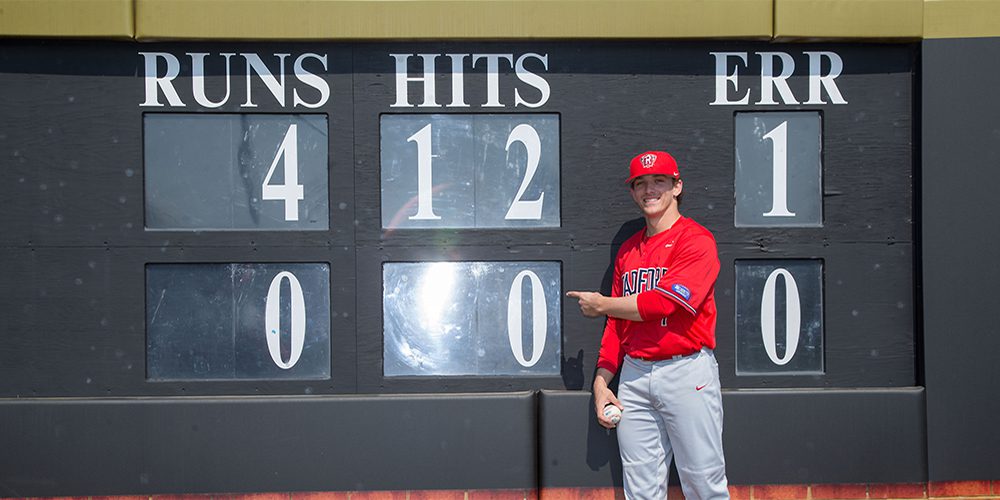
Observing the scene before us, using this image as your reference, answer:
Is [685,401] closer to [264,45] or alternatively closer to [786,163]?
[786,163]

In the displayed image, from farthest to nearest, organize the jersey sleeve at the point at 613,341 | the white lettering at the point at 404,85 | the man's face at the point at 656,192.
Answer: the white lettering at the point at 404,85, the jersey sleeve at the point at 613,341, the man's face at the point at 656,192

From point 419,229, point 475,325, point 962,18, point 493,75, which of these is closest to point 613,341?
point 475,325

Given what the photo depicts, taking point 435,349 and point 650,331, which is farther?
point 435,349

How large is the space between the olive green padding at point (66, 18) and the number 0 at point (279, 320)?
1.35 m

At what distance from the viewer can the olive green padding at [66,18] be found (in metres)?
3.79

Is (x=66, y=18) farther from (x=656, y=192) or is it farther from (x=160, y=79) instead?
(x=656, y=192)

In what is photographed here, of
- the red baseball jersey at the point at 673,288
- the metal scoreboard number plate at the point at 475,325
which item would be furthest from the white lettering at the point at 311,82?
the red baseball jersey at the point at 673,288

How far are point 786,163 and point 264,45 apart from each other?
258cm

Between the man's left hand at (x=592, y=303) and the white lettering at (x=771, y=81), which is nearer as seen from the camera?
the man's left hand at (x=592, y=303)

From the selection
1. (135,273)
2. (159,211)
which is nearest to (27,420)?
(135,273)

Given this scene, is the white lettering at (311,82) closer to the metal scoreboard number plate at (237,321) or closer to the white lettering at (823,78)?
the metal scoreboard number plate at (237,321)

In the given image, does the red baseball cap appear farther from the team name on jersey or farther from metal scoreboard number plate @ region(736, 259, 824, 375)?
metal scoreboard number plate @ region(736, 259, 824, 375)

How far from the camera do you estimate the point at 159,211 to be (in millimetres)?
3918

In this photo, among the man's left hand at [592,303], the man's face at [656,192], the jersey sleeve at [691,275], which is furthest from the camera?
the man's face at [656,192]
